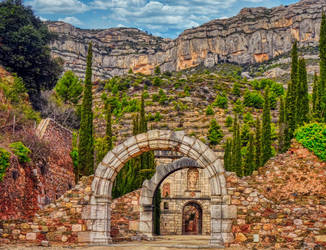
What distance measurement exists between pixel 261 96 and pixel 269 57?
47200 millimetres

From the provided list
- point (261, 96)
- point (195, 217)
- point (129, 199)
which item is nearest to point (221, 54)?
point (261, 96)

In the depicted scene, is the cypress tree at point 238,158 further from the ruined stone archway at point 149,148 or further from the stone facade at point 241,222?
the ruined stone archway at point 149,148

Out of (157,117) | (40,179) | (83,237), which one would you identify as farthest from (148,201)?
(157,117)

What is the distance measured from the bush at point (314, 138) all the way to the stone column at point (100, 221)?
7.74 m

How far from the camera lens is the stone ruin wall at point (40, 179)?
1733cm

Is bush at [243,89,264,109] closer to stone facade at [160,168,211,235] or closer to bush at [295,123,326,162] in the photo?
stone facade at [160,168,211,235]

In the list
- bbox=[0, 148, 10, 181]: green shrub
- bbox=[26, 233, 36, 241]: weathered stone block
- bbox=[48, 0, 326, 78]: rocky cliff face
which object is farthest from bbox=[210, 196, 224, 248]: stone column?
bbox=[48, 0, 326, 78]: rocky cliff face

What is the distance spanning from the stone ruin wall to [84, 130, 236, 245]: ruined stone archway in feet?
15.9

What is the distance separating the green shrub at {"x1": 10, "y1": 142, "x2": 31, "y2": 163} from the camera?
18.8 metres

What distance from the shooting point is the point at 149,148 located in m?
13.8

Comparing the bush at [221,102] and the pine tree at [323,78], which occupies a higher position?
the bush at [221,102]

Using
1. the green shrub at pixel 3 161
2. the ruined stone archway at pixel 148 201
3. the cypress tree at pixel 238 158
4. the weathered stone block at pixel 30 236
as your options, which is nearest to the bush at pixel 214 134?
the cypress tree at pixel 238 158

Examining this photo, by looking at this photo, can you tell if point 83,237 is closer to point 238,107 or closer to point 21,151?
point 21,151

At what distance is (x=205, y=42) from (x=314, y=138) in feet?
361
